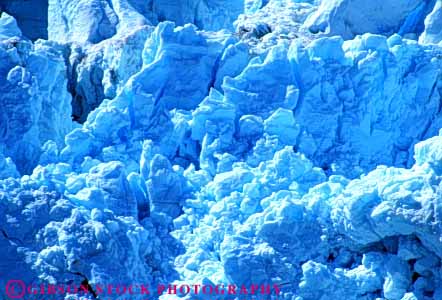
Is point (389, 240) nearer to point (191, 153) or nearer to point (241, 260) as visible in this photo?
point (241, 260)

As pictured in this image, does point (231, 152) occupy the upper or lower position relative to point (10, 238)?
upper

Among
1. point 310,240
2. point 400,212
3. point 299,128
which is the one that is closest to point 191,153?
point 299,128

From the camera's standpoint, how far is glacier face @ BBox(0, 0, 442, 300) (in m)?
5.88

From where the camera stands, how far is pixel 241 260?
595cm

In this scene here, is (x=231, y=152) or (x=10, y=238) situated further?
(x=231, y=152)

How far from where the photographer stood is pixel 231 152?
22.5ft

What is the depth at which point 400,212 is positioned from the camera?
19.2ft

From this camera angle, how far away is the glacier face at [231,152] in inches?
231

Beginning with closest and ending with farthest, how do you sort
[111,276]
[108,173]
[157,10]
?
[111,276], [108,173], [157,10]

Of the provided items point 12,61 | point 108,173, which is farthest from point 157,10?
point 108,173

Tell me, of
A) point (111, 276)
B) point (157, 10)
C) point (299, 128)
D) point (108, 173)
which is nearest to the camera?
point (111, 276)

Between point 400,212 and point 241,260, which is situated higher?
point 400,212

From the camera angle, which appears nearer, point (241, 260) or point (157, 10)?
point (241, 260)

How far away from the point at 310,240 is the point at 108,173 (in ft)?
4.16
